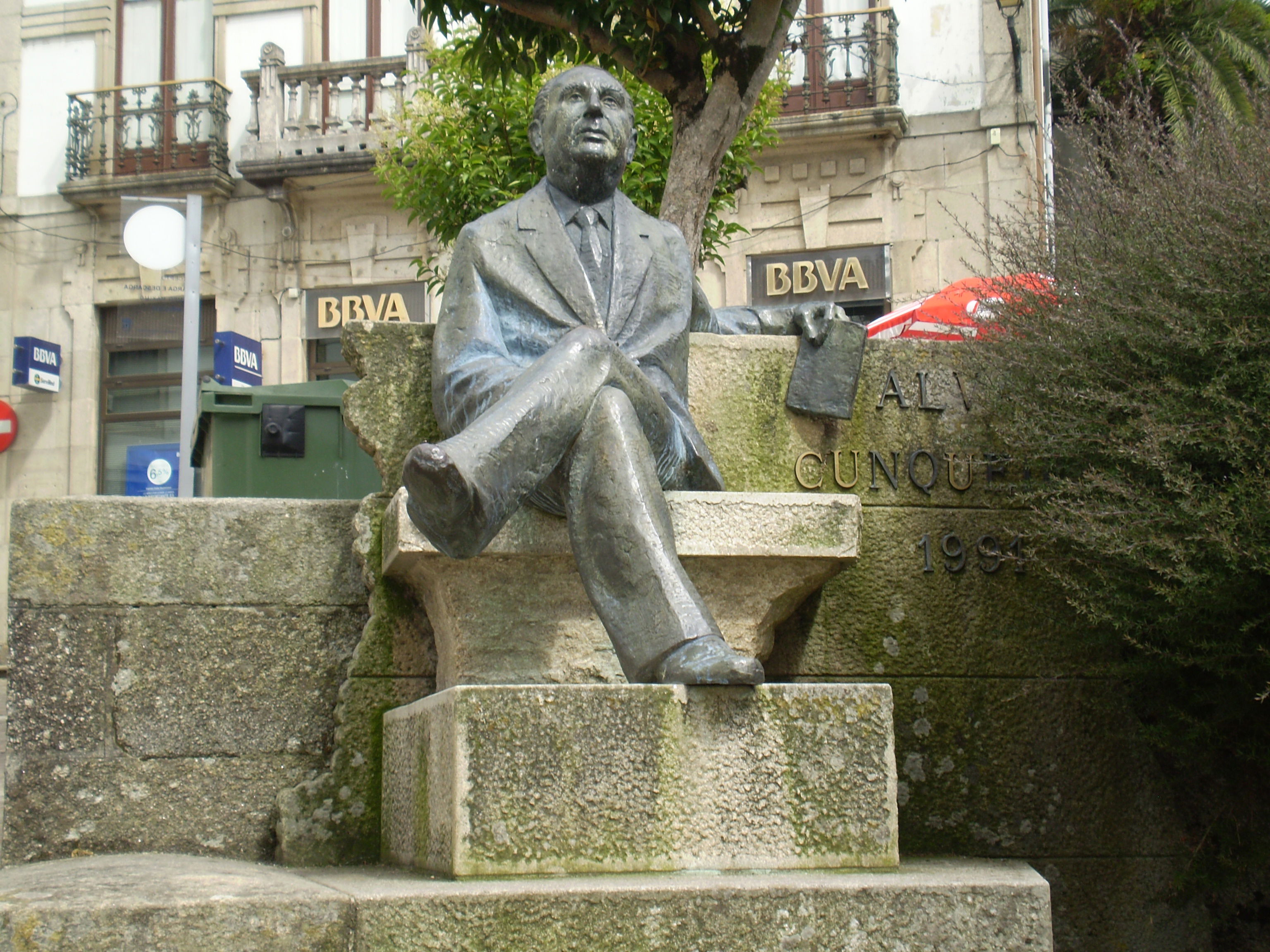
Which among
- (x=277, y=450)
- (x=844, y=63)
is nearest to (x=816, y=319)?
(x=277, y=450)

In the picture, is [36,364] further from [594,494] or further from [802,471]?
[594,494]

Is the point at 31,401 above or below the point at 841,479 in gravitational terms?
above

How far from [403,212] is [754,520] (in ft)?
48.2

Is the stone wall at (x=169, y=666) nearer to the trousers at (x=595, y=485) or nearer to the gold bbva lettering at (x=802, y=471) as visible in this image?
the trousers at (x=595, y=485)

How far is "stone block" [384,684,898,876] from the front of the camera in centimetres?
289

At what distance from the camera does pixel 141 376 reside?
1798 centimetres

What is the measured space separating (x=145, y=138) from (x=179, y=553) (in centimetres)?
1550

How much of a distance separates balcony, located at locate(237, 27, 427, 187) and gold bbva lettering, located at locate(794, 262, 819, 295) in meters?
4.81

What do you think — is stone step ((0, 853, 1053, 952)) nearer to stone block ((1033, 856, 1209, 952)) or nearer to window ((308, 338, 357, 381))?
stone block ((1033, 856, 1209, 952))

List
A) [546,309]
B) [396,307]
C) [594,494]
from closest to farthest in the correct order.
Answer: [594,494]
[546,309]
[396,307]

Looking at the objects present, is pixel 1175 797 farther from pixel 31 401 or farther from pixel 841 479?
pixel 31 401

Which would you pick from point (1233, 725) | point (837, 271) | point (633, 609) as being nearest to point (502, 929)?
point (633, 609)

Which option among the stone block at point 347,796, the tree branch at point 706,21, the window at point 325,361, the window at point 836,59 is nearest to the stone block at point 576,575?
the stone block at point 347,796

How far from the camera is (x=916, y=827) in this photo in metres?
4.11
